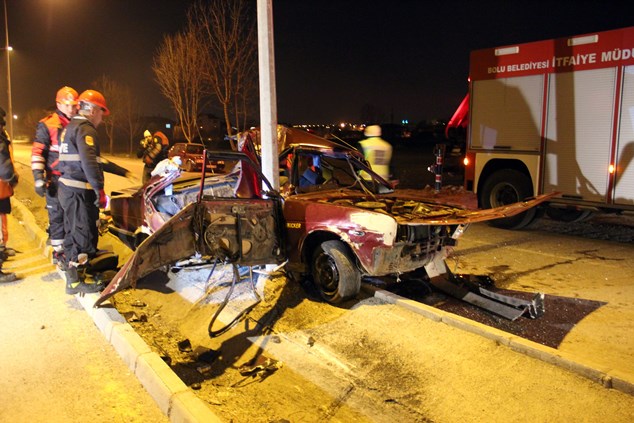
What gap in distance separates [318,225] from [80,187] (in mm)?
2542

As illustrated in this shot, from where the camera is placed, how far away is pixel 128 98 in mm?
41594

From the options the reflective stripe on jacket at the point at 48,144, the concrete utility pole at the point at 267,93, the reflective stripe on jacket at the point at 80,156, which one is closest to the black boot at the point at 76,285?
the reflective stripe on jacket at the point at 80,156

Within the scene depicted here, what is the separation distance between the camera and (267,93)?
564 centimetres

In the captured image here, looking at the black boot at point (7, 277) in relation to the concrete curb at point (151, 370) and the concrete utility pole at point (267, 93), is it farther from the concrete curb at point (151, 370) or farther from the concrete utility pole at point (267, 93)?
the concrete utility pole at point (267, 93)

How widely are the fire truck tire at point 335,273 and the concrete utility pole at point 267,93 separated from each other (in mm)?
1022

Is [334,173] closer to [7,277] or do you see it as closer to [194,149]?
[7,277]

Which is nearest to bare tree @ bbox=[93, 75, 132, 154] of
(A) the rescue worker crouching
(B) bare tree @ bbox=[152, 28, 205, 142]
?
(B) bare tree @ bbox=[152, 28, 205, 142]

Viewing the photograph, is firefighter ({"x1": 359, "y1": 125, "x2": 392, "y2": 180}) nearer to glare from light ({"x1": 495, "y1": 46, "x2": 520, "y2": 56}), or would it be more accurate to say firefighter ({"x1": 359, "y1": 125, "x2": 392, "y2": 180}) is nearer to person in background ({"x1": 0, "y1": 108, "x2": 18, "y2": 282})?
glare from light ({"x1": 495, "y1": 46, "x2": 520, "y2": 56})

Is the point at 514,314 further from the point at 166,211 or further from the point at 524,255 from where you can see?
the point at 166,211

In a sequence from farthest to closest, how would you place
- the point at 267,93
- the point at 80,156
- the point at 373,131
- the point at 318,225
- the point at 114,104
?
the point at 114,104 → the point at 373,131 → the point at 267,93 → the point at 80,156 → the point at 318,225

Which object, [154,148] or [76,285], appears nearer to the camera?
[76,285]

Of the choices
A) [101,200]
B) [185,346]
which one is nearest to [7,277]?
[101,200]

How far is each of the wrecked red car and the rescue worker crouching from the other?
33.8 inches

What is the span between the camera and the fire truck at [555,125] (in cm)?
809
